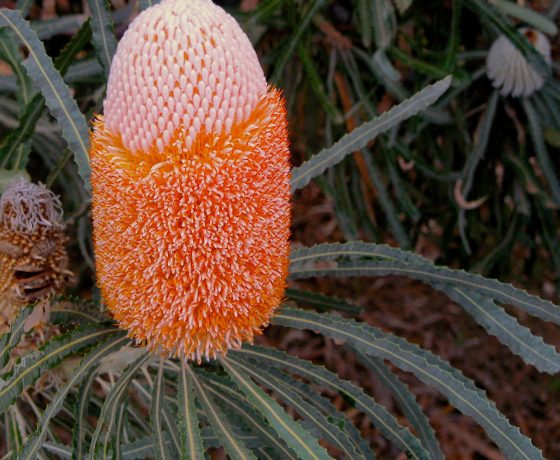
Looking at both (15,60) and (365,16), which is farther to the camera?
(365,16)

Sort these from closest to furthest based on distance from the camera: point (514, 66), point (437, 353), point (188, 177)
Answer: point (188, 177) → point (514, 66) → point (437, 353)

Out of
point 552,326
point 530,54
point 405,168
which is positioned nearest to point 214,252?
point 530,54

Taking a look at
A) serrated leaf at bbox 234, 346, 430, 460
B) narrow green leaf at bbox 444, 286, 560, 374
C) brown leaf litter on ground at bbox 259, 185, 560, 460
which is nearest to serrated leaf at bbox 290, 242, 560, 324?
narrow green leaf at bbox 444, 286, 560, 374

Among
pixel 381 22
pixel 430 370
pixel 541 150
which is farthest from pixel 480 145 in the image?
pixel 430 370

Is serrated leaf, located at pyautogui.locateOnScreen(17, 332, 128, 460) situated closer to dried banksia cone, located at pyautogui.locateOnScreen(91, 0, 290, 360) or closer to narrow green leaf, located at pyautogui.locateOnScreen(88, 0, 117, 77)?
dried banksia cone, located at pyautogui.locateOnScreen(91, 0, 290, 360)

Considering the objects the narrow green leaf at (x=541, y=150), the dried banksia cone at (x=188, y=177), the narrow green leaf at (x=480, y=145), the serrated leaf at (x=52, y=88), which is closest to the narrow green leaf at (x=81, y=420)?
the dried banksia cone at (x=188, y=177)

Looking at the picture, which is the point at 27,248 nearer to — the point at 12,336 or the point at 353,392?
the point at 12,336
